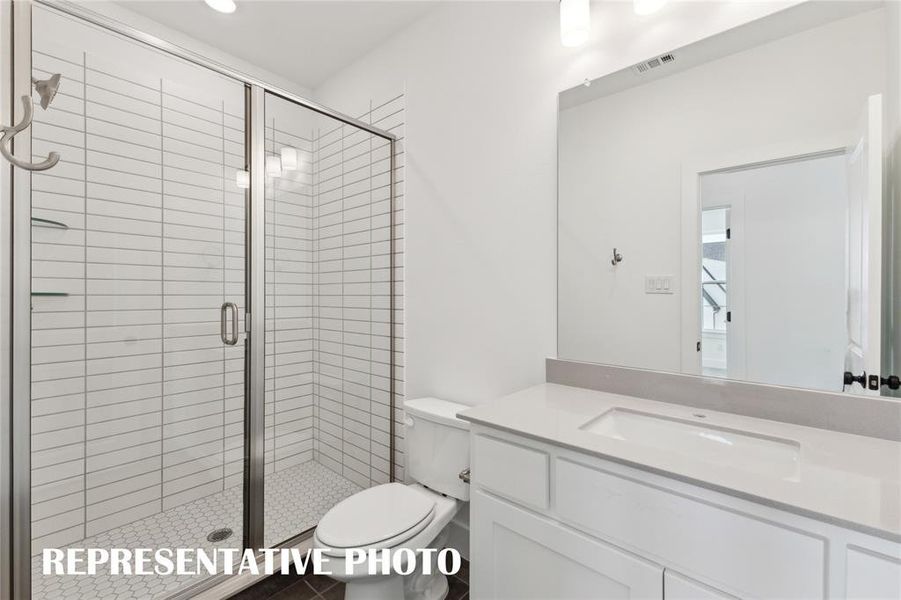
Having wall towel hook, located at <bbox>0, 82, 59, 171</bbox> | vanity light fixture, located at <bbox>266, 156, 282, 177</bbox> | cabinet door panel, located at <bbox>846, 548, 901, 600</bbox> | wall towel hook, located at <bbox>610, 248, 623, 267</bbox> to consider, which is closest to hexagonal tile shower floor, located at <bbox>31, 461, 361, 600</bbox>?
wall towel hook, located at <bbox>0, 82, 59, 171</bbox>

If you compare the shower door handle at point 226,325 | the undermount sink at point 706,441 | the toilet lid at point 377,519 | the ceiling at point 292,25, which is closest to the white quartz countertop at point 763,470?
the undermount sink at point 706,441

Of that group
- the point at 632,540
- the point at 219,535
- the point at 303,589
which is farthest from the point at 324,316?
the point at 632,540

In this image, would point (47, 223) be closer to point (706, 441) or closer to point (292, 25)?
point (292, 25)

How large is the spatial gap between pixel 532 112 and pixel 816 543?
5.01 feet

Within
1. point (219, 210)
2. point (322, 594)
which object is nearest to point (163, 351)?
point (219, 210)

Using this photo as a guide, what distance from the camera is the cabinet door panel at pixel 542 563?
86 cm

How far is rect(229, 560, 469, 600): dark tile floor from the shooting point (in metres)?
1.55

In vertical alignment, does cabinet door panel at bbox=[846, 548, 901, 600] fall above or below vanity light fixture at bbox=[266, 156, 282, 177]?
below

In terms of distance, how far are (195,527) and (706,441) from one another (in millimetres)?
1979

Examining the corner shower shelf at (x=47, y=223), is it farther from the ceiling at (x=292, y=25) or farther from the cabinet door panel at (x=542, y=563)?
the cabinet door panel at (x=542, y=563)

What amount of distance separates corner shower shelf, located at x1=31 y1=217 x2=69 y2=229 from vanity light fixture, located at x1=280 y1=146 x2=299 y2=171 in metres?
0.83

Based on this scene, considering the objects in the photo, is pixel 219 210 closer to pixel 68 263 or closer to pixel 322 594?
pixel 68 263

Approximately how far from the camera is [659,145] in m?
1.32

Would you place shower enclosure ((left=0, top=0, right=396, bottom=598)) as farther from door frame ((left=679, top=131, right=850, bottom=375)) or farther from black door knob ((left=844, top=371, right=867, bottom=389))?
black door knob ((left=844, top=371, right=867, bottom=389))
